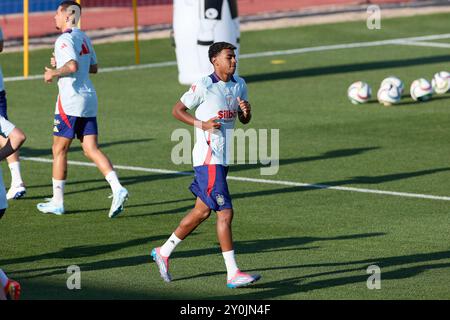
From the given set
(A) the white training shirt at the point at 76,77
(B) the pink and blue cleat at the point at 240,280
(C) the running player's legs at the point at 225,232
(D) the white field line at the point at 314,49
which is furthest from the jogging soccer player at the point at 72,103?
(D) the white field line at the point at 314,49

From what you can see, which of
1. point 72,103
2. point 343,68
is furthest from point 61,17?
point 343,68

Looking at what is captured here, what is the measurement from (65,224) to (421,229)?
3.94 metres

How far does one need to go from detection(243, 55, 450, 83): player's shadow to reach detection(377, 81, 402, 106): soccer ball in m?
3.53

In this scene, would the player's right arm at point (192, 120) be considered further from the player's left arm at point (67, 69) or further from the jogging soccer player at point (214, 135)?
the player's left arm at point (67, 69)

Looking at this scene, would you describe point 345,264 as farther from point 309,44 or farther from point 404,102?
point 309,44

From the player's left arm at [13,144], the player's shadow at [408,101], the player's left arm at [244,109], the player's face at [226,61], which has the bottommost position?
the player's left arm at [13,144]

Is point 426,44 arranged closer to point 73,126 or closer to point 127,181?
point 127,181

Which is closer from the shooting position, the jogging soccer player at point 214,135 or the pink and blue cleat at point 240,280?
the pink and blue cleat at point 240,280

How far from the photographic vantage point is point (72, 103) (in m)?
15.3

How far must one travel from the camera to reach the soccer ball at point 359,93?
22969 millimetres

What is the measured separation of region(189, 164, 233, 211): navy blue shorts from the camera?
475 inches

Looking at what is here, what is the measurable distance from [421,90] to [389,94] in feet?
2.17

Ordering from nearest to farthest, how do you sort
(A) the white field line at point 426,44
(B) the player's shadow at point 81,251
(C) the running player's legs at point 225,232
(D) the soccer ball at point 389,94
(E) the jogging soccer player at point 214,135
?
(C) the running player's legs at point 225,232, (E) the jogging soccer player at point 214,135, (B) the player's shadow at point 81,251, (D) the soccer ball at point 389,94, (A) the white field line at point 426,44
